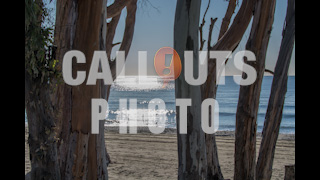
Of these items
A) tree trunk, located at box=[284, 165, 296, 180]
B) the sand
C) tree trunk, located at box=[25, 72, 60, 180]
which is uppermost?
tree trunk, located at box=[25, 72, 60, 180]

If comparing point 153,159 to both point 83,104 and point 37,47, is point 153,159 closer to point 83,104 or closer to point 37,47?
point 83,104

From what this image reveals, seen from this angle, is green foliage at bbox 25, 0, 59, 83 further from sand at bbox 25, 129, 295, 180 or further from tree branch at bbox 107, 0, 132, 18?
sand at bbox 25, 129, 295, 180

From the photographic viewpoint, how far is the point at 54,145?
3.74 metres

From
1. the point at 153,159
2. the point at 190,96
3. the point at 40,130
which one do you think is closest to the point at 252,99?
the point at 190,96

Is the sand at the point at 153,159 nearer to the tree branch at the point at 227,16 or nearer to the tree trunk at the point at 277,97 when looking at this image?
the tree trunk at the point at 277,97

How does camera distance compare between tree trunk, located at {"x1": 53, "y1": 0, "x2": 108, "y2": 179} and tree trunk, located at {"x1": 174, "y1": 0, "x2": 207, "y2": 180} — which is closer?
tree trunk, located at {"x1": 174, "y1": 0, "x2": 207, "y2": 180}

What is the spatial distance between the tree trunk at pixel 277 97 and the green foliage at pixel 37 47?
3.36m

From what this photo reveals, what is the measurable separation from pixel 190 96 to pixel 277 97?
1.97 meters

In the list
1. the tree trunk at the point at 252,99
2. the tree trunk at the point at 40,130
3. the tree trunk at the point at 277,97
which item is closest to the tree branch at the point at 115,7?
the tree trunk at the point at 252,99

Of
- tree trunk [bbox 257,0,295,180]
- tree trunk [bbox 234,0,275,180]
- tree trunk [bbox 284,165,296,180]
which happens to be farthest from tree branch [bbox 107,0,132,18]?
tree trunk [bbox 284,165,296,180]

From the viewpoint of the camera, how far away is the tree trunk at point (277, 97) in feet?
17.5

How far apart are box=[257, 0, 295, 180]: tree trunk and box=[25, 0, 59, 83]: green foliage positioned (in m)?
3.36

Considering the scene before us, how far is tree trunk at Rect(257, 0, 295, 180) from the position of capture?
17.5ft

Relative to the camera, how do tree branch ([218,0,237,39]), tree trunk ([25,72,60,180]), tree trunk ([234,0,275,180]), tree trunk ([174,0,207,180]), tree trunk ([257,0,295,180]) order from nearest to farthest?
1. tree trunk ([25,72,60,180])
2. tree trunk ([174,0,207,180])
3. tree trunk ([257,0,295,180])
4. tree trunk ([234,0,275,180])
5. tree branch ([218,0,237,39])
